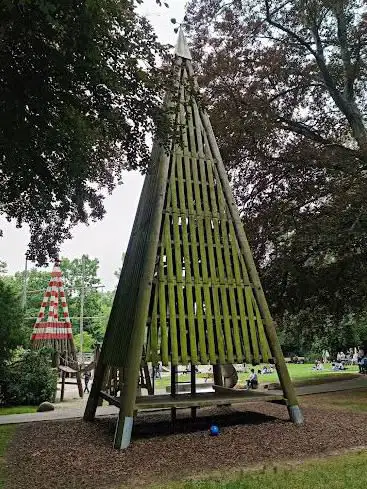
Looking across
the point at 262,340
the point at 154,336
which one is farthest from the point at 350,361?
the point at 154,336

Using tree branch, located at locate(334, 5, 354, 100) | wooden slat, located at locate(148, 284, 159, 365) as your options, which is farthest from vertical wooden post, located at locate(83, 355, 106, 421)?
tree branch, located at locate(334, 5, 354, 100)

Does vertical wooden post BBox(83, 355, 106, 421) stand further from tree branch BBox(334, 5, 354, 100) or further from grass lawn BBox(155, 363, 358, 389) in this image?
tree branch BBox(334, 5, 354, 100)

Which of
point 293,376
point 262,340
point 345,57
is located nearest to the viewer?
point 262,340

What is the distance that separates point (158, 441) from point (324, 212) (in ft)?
25.6

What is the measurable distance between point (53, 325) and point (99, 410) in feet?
21.3

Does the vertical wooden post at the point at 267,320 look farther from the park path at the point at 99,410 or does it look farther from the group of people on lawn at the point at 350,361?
the group of people on lawn at the point at 350,361

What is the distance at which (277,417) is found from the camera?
835 centimetres

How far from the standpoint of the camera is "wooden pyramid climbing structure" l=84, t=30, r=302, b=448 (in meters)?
7.19

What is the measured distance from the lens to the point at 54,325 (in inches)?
663

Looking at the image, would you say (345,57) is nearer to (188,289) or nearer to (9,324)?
(188,289)

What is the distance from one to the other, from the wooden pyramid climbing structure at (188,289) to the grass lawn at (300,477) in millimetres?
2145

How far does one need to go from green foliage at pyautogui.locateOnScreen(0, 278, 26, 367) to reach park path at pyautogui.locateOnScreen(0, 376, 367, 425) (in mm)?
1728

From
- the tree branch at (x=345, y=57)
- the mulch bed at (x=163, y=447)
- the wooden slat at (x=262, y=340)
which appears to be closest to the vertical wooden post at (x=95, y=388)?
the mulch bed at (x=163, y=447)

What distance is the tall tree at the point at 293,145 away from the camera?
12.2 meters
